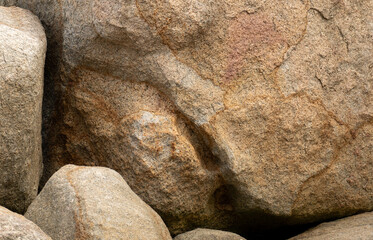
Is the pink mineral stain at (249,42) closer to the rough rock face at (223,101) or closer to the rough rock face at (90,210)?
the rough rock face at (223,101)

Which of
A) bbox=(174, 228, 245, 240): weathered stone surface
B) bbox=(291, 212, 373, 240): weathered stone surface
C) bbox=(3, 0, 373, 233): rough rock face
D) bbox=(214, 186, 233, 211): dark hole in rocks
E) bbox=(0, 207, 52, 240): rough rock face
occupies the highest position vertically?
bbox=(3, 0, 373, 233): rough rock face

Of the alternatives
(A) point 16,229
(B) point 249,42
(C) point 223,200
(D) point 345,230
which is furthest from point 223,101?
(A) point 16,229

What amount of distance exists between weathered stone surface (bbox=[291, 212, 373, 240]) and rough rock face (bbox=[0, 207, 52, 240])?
0.90 meters

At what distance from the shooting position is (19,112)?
1620 mm

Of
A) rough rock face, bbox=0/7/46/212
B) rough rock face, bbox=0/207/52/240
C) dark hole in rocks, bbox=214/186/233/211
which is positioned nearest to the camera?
rough rock face, bbox=0/207/52/240

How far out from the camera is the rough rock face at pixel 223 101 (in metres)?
1.82

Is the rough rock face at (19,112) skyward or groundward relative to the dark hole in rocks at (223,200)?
skyward

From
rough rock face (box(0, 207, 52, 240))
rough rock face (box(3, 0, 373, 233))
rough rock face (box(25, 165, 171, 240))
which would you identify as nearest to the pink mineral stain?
rough rock face (box(3, 0, 373, 233))

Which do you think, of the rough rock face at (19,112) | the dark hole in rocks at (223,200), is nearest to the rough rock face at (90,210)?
the rough rock face at (19,112)

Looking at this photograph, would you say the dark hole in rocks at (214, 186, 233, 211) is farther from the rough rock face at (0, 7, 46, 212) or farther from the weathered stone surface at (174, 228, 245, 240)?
the rough rock face at (0, 7, 46, 212)

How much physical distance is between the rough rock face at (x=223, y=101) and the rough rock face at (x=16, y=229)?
0.63 meters

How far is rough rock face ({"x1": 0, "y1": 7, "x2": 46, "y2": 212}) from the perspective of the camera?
1595 mm

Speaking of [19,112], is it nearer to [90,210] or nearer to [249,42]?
[90,210]

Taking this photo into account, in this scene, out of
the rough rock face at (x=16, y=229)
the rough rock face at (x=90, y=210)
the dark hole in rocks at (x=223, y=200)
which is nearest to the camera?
the rough rock face at (x=16, y=229)
